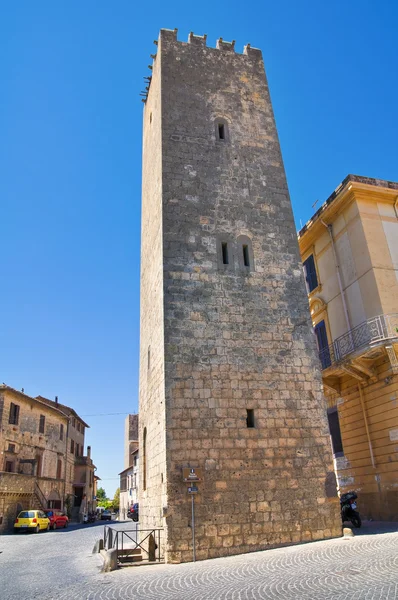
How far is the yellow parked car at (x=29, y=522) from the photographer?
21781 millimetres

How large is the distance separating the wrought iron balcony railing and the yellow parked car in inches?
627

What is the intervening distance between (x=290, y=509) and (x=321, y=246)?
9.83m

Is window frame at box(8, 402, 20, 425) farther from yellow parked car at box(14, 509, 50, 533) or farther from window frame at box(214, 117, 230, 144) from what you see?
window frame at box(214, 117, 230, 144)

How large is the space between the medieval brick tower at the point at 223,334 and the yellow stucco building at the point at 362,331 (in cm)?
278

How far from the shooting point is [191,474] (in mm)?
9305

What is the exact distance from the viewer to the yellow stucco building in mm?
12703

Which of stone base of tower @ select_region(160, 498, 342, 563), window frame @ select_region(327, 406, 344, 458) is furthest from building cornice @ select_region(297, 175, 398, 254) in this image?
stone base of tower @ select_region(160, 498, 342, 563)

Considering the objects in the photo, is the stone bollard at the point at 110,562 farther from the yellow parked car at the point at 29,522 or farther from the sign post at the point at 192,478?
the yellow parked car at the point at 29,522

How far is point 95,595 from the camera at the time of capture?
644 centimetres

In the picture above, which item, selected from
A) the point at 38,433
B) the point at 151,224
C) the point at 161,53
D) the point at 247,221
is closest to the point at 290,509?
the point at 247,221

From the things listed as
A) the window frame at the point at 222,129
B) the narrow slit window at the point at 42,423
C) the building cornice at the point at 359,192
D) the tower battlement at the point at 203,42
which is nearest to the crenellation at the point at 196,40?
the tower battlement at the point at 203,42

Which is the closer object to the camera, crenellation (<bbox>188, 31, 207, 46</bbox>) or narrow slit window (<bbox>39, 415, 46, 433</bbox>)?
crenellation (<bbox>188, 31, 207, 46</bbox>)

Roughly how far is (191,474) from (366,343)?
668 cm

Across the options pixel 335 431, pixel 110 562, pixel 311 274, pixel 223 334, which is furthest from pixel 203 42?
pixel 110 562
